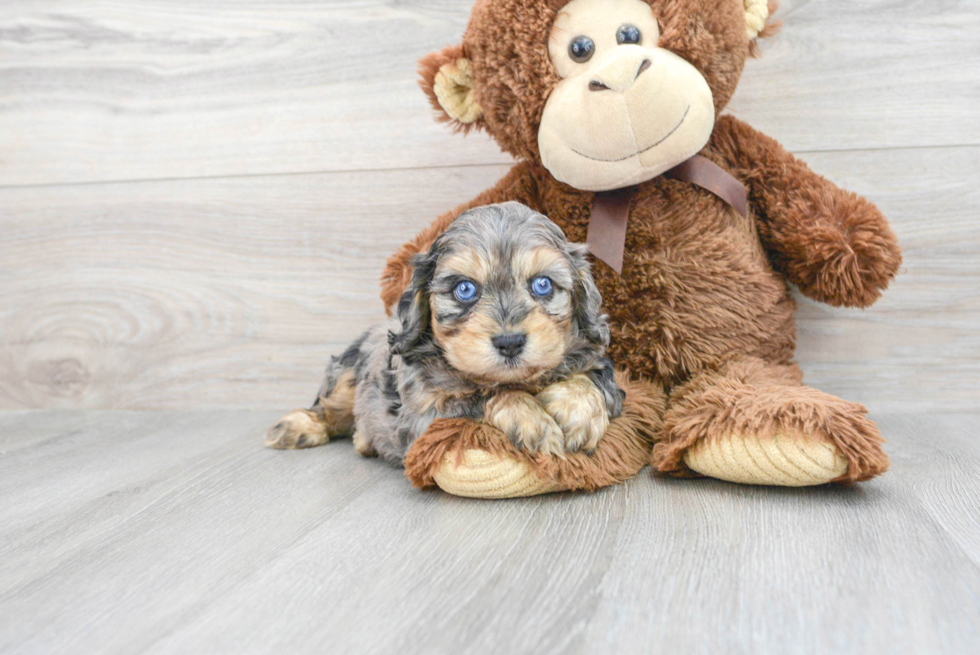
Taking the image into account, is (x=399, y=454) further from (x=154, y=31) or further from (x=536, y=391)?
(x=154, y=31)

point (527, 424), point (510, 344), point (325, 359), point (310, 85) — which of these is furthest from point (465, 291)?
point (310, 85)

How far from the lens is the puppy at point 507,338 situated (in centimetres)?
135

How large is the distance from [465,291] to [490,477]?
Result: 0.35 m

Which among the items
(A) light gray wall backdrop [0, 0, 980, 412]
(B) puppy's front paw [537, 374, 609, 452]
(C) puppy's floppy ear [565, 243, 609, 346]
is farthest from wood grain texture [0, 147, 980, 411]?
(B) puppy's front paw [537, 374, 609, 452]

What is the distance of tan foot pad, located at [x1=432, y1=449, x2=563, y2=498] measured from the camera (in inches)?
55.4

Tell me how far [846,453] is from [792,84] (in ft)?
3.85

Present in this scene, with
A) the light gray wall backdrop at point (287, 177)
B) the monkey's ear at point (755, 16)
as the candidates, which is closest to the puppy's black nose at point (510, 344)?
the monkey's ear at point (755, 16)

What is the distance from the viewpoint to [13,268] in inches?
102

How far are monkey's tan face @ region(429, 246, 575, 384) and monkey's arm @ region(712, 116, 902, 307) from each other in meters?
0.63

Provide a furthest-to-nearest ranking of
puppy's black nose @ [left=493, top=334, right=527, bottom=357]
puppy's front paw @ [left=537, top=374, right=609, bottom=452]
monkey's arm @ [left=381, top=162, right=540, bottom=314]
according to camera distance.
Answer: monkey's arm @ [left=381, top=162, right=540, bottom=314] → puppy's front paw @ [left=537, top=374, right=609, bottom=452] → puppy's black nose @ [left=493, top=334, right=527, bottom=357]

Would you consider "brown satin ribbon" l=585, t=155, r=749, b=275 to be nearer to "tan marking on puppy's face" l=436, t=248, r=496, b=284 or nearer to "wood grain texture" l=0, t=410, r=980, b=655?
"tan marking on puppy's face" l=436, t=248, r=496, b=284

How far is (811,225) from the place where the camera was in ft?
5.64

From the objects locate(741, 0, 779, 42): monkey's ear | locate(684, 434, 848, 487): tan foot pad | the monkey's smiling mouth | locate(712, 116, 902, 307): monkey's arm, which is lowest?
locate(684, 434, 848, 487): tan foot pad

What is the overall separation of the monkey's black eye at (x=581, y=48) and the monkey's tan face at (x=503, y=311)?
0.47m
